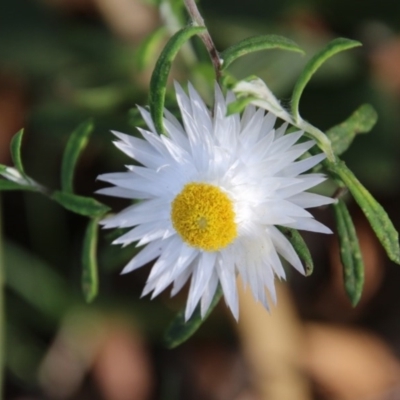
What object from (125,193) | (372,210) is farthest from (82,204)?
(372,210)

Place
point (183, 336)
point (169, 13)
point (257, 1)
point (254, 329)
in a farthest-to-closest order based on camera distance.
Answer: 1. point (257, 1)
2. point (254, 329)
3. point (169, 13)
4. point (183, 336)

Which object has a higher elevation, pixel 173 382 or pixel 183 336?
pixel 183 336

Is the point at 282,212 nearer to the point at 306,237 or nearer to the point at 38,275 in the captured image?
the point at 306,237

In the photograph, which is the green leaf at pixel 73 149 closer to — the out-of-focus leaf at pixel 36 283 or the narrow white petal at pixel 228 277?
the narrow white petal at pixel 228 277

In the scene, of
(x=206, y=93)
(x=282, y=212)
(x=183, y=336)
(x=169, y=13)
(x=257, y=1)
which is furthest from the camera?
(x=257, y=1)

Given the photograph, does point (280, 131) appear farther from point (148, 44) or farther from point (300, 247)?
point (148, 44)

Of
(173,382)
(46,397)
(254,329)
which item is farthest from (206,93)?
(46,397)
